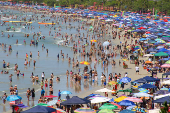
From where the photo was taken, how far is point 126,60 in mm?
38656

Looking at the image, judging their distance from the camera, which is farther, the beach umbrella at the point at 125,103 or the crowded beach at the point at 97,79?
the crowded beach at the point at 97,79

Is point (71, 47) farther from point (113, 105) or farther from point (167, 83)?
point (113, 105)

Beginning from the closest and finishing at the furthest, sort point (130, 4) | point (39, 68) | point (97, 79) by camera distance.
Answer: point (97, 79)
point (39, 68)
point (130, 4)

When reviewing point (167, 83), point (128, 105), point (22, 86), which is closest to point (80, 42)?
point (22, 86)

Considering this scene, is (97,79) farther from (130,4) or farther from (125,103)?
(130,4)

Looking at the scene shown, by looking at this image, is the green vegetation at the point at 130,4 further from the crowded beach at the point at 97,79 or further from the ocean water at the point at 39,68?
the ocean water at the point at 39,68

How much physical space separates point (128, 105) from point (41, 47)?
36.8 m

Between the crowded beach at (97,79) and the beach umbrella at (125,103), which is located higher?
the beach umbrella at (125,103)

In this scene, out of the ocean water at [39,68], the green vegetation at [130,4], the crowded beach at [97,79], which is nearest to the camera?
the crowded beach at [97,79]

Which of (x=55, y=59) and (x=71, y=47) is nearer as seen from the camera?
(x=55, y=59)

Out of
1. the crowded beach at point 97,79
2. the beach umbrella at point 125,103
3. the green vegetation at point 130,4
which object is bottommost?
the crowded beach at point 97,79

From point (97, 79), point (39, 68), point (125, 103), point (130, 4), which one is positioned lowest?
point (39, 68)

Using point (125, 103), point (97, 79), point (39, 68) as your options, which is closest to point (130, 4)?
point (39, 68)

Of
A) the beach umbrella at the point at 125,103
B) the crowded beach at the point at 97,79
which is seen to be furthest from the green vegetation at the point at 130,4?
the beach umbrella at the point at 125,103
